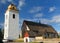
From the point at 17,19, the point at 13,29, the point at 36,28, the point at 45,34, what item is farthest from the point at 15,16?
the point at 45,34

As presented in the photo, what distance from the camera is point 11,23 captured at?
43.6m

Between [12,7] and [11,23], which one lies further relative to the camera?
[12,7]

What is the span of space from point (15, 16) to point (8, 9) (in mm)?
A: 2882

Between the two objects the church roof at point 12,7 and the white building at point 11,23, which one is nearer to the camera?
the white building at point 11,23

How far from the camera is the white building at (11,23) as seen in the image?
42884 millimetres

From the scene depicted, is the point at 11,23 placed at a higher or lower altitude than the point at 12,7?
lower

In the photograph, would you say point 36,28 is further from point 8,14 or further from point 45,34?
point 8,14

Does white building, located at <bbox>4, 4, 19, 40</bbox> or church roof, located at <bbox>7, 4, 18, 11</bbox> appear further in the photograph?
church roof, located at <bbox>7, 4, 18, 11</bbox>

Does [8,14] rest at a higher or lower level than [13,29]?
higher

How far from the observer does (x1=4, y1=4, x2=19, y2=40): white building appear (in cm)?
4288

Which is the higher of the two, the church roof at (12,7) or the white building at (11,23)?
the church roof at (12,7)

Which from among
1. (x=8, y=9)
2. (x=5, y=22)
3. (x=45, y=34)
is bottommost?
(x=45, y=34)

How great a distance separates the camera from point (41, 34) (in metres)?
46.0

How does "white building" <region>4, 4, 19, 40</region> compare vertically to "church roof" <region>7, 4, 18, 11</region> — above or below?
below
